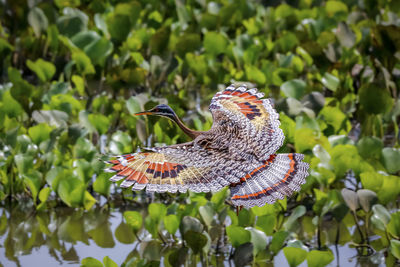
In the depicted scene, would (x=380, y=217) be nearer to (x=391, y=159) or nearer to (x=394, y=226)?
(x=394, y=226)

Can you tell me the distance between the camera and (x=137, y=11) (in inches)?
330

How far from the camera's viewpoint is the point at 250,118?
3406 mm

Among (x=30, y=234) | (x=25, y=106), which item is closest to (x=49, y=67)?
(x=25, y=106)

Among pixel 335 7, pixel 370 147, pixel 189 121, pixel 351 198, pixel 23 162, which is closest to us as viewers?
pixel 351 198

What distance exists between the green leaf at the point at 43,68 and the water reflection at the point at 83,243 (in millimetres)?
1894

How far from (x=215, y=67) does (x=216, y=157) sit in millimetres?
4665

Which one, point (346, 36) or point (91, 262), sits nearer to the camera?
point (91, 262)

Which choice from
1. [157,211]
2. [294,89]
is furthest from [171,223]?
[294,89]

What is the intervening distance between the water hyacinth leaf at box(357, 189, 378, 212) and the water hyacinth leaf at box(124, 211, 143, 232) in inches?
52.6

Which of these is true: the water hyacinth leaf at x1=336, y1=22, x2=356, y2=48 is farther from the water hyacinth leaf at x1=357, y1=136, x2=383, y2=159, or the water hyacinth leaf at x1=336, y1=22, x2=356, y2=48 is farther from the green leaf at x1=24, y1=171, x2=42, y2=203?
the green leaf at x1=24, y1=171, x2=42, y2=203

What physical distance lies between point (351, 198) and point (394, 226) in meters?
0.31

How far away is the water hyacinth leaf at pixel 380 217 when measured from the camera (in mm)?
4688

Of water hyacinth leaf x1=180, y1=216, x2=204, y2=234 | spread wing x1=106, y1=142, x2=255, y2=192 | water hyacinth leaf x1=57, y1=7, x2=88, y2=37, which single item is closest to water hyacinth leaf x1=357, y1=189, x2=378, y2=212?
water hyacinth leaf x1=180, y1=216, x2=204, y2=234

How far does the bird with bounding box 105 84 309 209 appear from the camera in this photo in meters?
2.92
